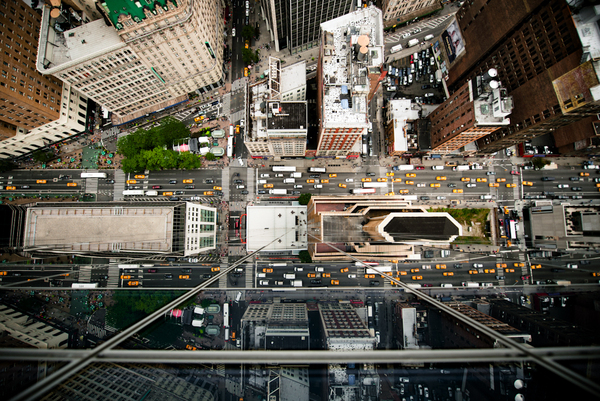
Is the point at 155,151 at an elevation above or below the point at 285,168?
above

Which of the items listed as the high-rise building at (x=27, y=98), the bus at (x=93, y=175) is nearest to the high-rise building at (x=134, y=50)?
the high-rise building at (x=27, y=98)

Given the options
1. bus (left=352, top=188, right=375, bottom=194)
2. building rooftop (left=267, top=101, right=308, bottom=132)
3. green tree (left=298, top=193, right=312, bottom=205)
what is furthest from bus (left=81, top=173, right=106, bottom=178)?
bus (left=352, top=188, right=375, bottom=194)

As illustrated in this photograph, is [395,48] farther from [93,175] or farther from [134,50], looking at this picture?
[93,175]

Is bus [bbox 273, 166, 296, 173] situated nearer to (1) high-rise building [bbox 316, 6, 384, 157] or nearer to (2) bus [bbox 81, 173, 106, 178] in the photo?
(1) high-rise building [bbox 316, 6, 384, 157]

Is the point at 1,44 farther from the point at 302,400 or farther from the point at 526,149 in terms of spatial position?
the point at 526,149

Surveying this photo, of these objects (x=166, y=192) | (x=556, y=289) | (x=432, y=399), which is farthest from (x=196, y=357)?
(x=556, y=289)

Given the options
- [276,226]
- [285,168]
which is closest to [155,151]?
[285,168]
